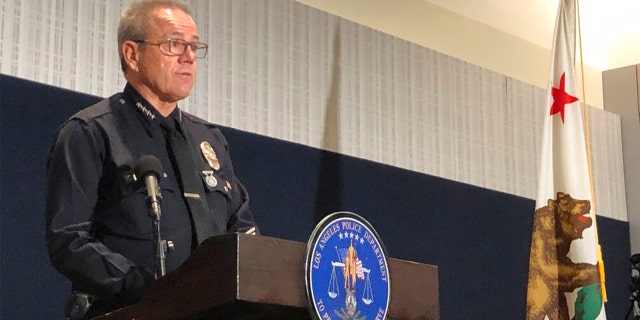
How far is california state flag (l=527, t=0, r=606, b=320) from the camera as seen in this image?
4578 mm

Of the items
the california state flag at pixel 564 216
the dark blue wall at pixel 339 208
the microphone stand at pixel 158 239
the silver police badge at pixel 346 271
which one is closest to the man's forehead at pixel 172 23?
A: the microphone stand at pixel 158 239

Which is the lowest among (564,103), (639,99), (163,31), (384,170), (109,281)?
(109,281)

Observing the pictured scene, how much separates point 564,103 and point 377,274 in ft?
9.99

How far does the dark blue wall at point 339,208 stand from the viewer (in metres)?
3.42

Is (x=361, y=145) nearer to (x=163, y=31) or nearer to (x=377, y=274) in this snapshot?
(x=163, y=31)

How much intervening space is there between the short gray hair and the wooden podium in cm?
74

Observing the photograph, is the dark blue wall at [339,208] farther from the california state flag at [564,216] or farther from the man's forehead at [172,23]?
the man's forehead at [172,23]

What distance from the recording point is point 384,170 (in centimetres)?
481

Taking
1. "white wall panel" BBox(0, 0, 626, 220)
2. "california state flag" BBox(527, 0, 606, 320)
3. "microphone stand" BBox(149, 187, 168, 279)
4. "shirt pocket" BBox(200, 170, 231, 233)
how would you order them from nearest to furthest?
Answer: "microphone stand" BBox(149, 187, 168, 279)
"shirt pocket" BBox(200, 170, 231, 233)
"white wall panel" BBox(0, 0, 626, 220)
"california state flag" BBox(527, 0, 606, 320)

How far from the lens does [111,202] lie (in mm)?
2246

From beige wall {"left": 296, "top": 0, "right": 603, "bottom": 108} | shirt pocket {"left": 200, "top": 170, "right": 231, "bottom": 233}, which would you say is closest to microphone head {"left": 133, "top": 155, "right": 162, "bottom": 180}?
shirt pocket {"left": 200, "top": 170, "right": 231, "bottom": 233}

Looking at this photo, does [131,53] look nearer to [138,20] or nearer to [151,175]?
[138,20]

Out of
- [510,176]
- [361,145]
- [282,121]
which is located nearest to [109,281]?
[282,121]

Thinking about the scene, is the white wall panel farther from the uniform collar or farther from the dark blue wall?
Result: the uniform collar
